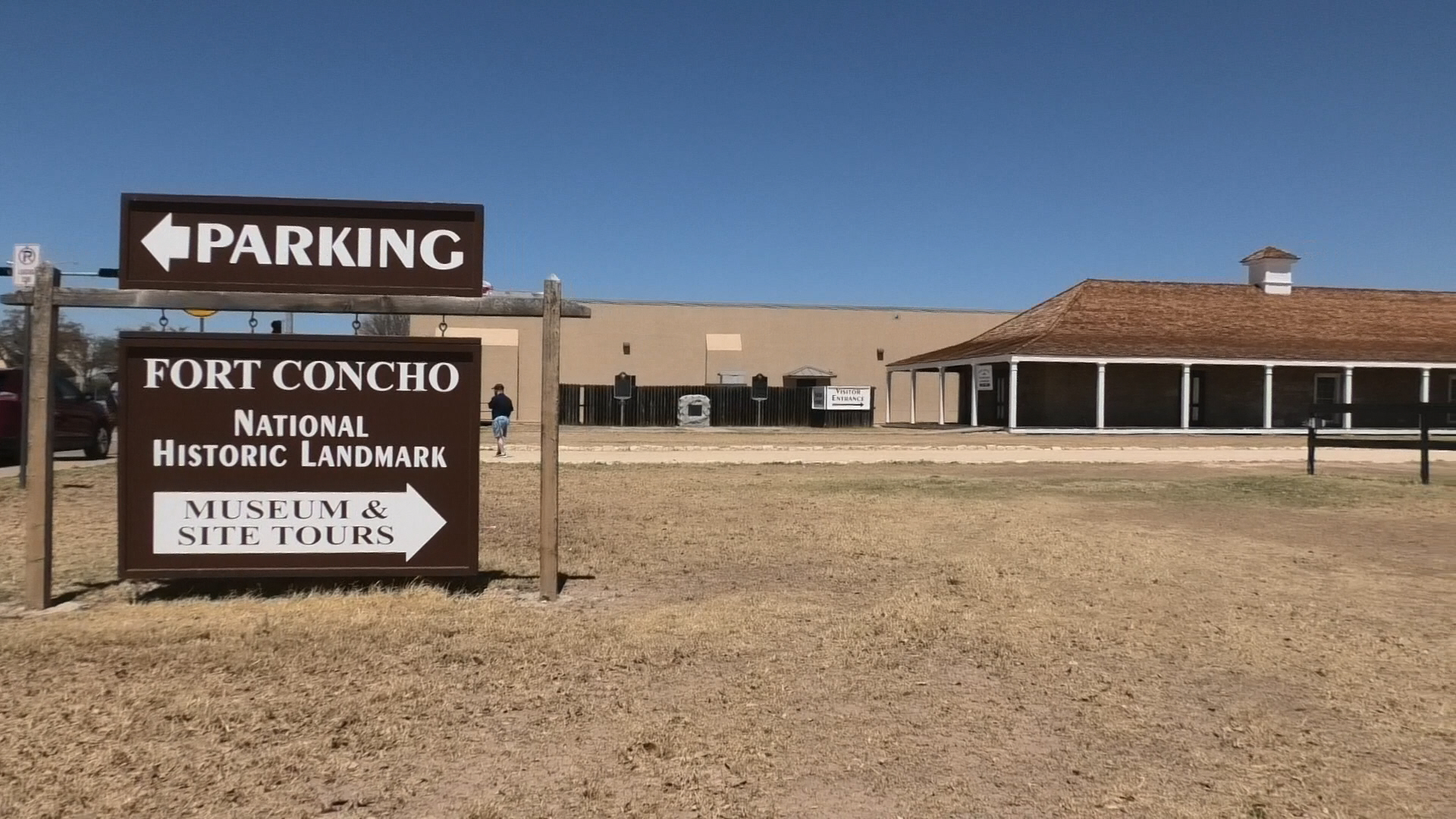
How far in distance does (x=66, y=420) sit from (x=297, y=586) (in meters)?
12.9

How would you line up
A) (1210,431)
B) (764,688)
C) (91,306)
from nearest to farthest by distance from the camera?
(764,688) → (91,306) → (1210,431)

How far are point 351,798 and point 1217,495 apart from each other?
11.6 m

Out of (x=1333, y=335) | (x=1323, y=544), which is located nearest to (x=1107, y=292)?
(x=1333, y=335)

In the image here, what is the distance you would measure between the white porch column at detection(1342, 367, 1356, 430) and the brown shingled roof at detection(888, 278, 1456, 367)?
22.2 inches

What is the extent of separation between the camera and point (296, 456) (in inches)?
240

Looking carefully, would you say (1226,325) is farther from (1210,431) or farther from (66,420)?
(66,420)

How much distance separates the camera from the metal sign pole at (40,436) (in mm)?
5793

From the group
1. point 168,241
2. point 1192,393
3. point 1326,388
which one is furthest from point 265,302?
point 1326,388

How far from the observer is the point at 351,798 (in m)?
3.32

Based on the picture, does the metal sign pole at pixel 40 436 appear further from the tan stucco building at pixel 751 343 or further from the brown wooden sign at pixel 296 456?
the tan stucco building at pixel 751 343

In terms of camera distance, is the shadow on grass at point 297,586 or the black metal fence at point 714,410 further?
the black metal fence at point 714,410

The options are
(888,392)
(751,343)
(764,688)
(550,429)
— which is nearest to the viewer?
(764,688)

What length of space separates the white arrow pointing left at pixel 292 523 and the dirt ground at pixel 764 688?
0.31 metres

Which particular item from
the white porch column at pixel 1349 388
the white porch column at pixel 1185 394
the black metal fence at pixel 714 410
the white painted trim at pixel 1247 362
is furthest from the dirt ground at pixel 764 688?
the black metal fence at pixel 714 410
